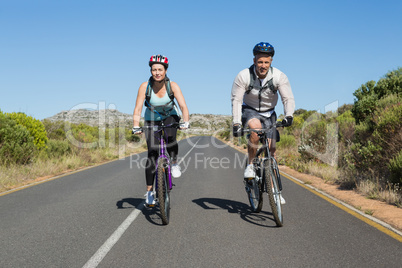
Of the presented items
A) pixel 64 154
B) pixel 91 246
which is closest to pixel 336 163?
pixel 91 246

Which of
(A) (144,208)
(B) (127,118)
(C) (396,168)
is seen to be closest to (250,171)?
(A) (144,208)

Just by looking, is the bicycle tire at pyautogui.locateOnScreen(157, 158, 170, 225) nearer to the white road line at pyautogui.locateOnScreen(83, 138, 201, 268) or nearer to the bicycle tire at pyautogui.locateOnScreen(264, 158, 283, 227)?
the white road line at pyautogui.locateOnScreen(83, 138, 201, 268)

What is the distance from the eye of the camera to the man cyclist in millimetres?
5480

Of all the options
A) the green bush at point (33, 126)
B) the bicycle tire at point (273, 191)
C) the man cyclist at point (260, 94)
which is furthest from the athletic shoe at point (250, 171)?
the green bush at point (33, 126)

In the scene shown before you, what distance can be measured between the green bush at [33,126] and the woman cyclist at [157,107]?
441 inches

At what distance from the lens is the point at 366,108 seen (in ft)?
32.8

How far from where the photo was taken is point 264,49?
17.7 ft

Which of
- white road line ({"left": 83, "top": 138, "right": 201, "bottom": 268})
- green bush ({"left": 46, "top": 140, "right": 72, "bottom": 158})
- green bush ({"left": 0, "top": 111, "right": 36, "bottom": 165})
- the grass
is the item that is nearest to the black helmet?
white road line ({"left": 83, "top": 138, "right": 201, "bottom": 268})

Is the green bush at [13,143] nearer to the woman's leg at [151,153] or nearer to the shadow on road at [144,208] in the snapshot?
the shadow on road at [144,208]

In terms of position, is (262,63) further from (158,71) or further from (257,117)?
(158,71)

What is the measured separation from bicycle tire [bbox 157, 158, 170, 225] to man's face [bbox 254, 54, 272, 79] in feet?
6.82

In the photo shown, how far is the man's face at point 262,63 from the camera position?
5.48 meters

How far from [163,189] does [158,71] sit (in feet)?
6.15

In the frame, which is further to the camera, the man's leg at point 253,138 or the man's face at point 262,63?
the man's leg at point 253,138
